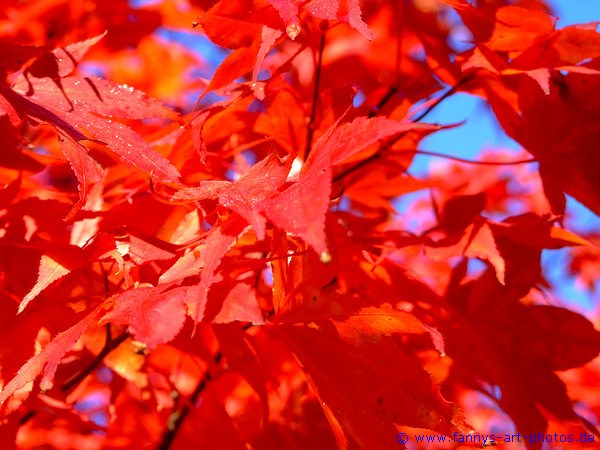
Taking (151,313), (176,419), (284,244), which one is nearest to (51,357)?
(151,313)

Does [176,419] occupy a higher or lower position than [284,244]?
lower

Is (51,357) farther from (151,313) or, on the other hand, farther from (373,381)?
(373,381)

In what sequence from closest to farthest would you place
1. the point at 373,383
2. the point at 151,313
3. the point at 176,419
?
the point at 151,313, the point at 373,383, the point at 176,419

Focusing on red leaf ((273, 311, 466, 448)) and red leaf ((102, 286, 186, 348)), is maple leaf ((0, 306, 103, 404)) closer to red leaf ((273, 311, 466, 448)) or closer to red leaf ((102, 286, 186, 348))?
red leaf ((102, 286, 186, 348))

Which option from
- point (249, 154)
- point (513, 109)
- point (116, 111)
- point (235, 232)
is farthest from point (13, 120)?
point (249, 154)

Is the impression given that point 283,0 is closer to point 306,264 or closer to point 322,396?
point 306,264

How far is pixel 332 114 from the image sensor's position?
0.89 meters

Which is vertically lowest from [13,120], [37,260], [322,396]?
[322,396]

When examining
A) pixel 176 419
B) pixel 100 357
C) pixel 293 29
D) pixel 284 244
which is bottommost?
pixel 176 419

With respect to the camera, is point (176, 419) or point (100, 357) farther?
point (176, 419)

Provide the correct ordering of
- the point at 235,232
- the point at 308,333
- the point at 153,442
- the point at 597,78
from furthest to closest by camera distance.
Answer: the point at 153,442
the point at 597,78
the point at 308,333
the point at 235,232

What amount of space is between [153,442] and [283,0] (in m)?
0.72

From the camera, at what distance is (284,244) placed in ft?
1.95

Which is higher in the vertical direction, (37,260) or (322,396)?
(37,260)
